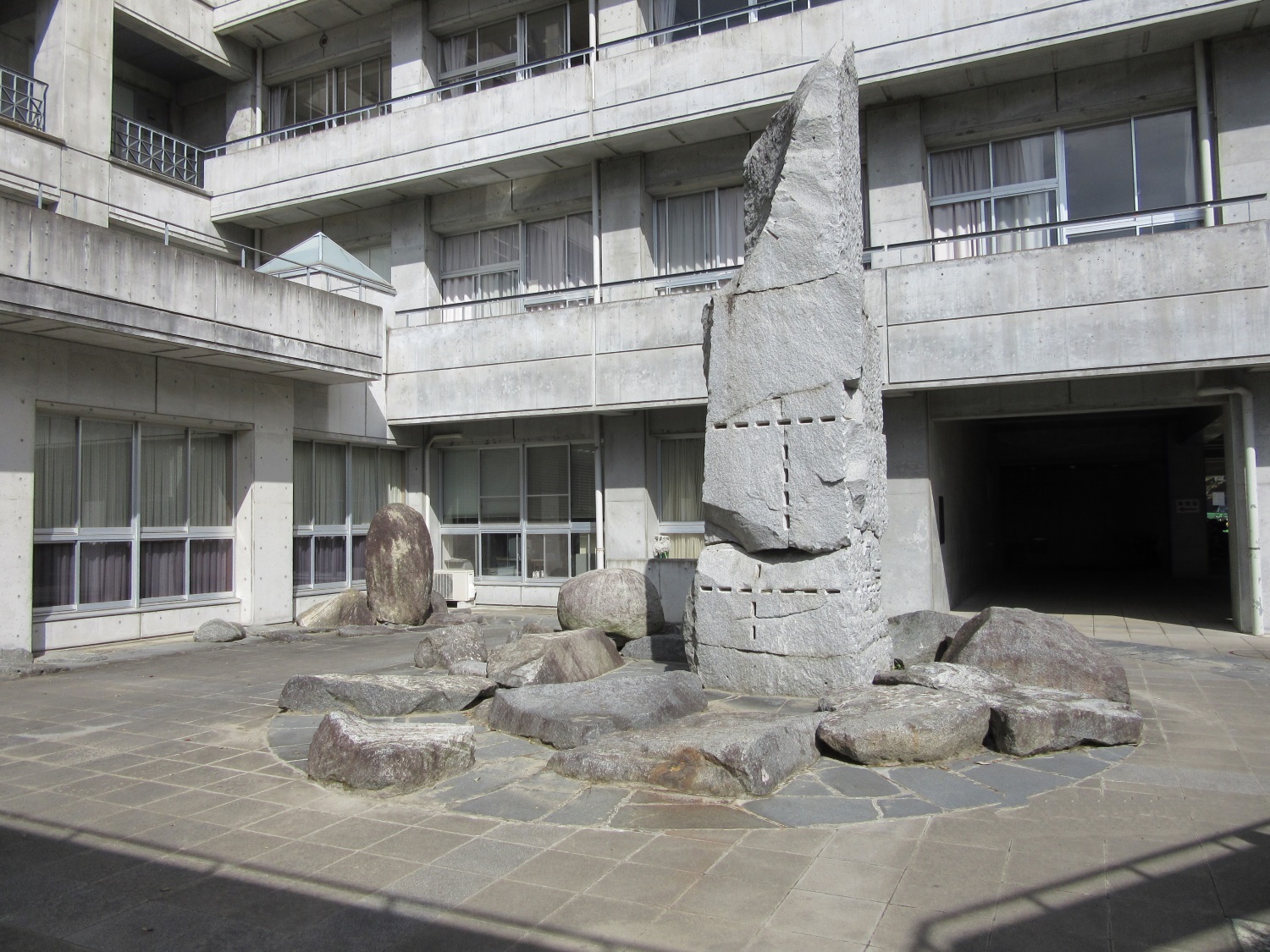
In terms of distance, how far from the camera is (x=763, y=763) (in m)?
4.90

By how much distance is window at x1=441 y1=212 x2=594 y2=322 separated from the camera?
1623cm

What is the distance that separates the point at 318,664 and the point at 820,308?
667cm

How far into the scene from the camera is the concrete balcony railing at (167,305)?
962cm

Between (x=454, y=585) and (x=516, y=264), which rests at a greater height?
(x=516, y=264)

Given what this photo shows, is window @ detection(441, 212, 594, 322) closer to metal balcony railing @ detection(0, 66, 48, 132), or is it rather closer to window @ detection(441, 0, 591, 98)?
window @ detection(441, 0, 591, 98)

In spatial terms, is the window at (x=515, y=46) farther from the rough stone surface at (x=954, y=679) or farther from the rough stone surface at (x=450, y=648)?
the rough stone surface at (x=954, y=679)

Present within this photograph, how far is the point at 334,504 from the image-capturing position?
50.7ft

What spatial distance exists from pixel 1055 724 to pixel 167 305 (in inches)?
423

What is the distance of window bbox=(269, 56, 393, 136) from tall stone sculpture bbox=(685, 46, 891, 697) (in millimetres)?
13436

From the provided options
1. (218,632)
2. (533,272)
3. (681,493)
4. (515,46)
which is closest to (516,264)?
(533,272)

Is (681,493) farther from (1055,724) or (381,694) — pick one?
(1055,724)

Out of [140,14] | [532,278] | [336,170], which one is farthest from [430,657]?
[140,14]

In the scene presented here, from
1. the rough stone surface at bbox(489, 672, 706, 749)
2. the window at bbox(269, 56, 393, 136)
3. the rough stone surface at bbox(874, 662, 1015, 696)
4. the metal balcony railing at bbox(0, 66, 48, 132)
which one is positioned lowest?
the rough stone surface at bbox(489, 672, 706, 749)

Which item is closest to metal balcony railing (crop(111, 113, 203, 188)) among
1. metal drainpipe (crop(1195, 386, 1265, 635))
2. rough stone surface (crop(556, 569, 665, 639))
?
rough stone surface (crop(556, 569, 665, 639))
